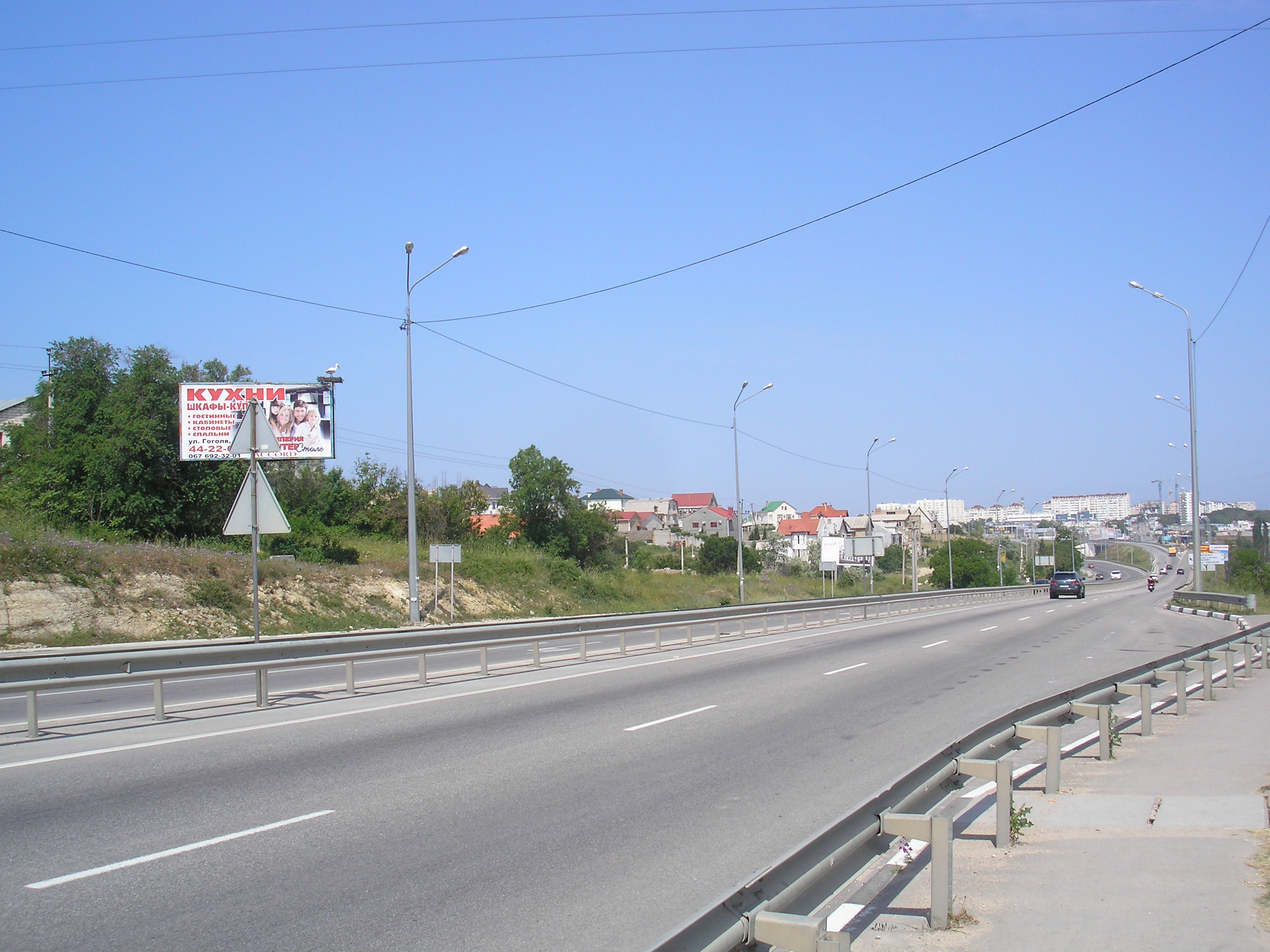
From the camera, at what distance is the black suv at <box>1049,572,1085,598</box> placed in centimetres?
6531

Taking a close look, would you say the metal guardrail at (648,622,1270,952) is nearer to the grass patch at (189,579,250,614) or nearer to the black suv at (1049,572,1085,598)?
the grass patch at (189,579,250,614)

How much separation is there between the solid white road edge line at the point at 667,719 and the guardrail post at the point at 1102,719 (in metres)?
5.21

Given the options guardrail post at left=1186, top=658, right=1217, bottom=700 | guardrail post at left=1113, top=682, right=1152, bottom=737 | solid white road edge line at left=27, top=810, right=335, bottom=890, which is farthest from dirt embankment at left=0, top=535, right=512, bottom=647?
guardrail post at left=1186, top=658, right=1217, bottom=700

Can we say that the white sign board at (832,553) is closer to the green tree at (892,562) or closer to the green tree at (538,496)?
the green tree at (538,496)

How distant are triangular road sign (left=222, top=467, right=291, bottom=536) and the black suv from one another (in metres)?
60.9

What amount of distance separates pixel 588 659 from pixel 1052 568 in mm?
132897

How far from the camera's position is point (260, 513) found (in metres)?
15.4

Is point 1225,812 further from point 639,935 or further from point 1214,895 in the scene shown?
point 639,935

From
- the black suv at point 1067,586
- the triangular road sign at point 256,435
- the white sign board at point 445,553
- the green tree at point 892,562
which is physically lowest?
the green tree at point 892,562

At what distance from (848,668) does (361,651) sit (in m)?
10.9

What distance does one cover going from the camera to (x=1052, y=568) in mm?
139250

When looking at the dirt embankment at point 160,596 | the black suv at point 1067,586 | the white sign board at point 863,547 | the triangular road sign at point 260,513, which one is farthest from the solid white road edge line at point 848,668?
the black suv at point 1067,586

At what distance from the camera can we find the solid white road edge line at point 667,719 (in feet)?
40.5

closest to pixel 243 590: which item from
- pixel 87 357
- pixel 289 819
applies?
pixel 87 357
